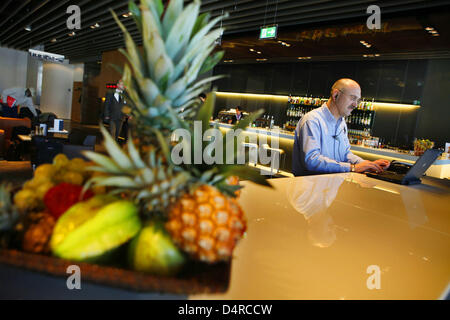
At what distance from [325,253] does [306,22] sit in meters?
7.22

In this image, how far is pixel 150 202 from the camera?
59cm

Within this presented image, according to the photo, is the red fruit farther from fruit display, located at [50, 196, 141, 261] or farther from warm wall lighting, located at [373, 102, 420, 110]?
warm wall lighting, located at [373, 102, 420, 110]

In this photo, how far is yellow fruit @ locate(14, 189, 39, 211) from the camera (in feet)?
2.02

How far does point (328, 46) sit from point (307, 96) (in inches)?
87.0

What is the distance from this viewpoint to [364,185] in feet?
7.02

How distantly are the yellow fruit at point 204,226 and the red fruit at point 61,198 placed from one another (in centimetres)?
24

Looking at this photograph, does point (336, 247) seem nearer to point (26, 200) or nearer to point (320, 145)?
point (26, 200)

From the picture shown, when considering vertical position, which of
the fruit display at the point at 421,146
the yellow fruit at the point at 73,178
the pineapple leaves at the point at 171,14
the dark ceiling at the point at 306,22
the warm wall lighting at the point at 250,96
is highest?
the dark ceiling at the point at 306,22

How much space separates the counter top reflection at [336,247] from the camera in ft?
2.35

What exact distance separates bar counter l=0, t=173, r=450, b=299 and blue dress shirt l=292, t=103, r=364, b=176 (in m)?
1.10

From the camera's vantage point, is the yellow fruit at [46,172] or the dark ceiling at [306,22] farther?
the dark ceiling at [306,22]

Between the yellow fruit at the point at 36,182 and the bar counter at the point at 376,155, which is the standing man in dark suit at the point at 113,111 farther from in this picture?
the yellow fruit at the point at 36,182

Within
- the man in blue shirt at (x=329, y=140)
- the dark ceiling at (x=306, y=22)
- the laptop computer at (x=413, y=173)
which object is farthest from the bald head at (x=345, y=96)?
the dark ceiling at (x=306, y=22)
